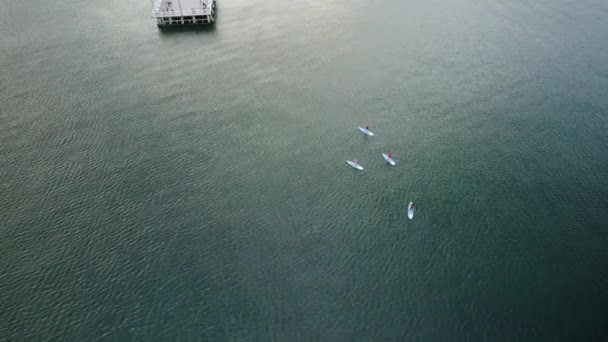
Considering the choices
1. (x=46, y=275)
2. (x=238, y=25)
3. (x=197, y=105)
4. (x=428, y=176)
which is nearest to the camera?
(x=46, y=275)

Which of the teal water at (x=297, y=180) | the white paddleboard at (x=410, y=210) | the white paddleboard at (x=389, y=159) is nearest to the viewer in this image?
the teal water at (x=297, y=180)

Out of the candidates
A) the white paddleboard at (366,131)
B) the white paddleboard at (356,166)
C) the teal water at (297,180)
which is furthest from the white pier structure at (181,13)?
the white paddleboard at (356,166)

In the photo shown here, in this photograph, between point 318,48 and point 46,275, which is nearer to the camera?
point 46,275

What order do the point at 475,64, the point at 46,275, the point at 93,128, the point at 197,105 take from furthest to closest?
1. the point at 475,64
2. the point at 197,105
3. the point at 93,128
4. the point at 46,275

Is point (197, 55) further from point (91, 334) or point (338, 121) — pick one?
point (91, 334)

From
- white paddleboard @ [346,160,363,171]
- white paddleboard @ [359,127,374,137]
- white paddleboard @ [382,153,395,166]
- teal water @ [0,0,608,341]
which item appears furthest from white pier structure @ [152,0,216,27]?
white paddleboard @ [382,153,395,166]

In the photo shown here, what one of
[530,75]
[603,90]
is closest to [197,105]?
[530,75]

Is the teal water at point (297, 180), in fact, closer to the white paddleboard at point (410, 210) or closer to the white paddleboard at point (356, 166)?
the white paddleboard at point (410, 210)
